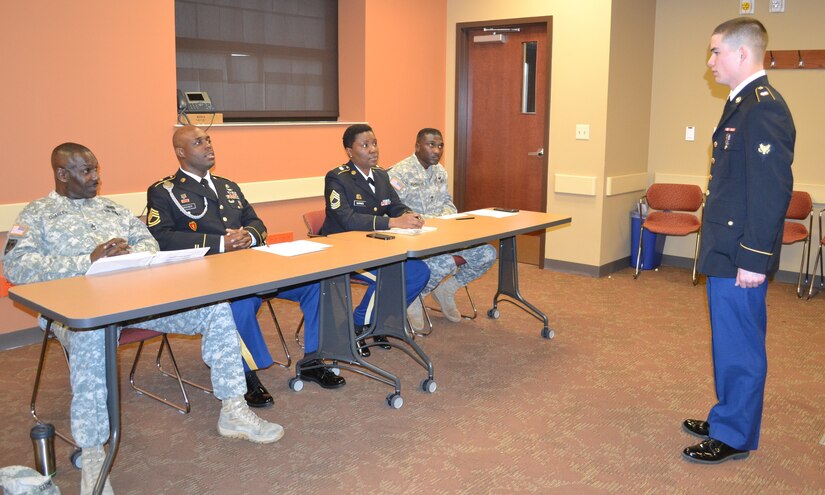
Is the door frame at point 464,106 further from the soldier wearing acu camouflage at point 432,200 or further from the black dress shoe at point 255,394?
the black dress shoe at point 255,394

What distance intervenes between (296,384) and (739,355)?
212 cm

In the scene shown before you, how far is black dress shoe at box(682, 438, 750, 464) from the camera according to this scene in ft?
10.1

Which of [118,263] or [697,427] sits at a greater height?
[118,263]

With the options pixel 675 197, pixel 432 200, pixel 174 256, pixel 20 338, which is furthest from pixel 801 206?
pixel 20 338

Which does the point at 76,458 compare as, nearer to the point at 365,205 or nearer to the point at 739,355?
the point at 365,205

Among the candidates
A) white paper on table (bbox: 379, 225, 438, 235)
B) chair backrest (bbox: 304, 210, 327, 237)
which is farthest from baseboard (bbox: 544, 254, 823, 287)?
chair backrest (bbox: 304, 210, 327, 237)

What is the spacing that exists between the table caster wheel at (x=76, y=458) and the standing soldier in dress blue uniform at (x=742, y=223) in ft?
8.22

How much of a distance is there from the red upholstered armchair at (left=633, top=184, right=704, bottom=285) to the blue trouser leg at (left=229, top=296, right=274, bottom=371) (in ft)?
13.2

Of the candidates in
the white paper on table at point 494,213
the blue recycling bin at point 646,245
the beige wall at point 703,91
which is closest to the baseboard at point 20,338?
the white paper on table at point 494,213

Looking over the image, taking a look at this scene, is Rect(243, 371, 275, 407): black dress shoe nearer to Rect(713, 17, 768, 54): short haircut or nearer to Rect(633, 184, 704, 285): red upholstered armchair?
Rect(713, 17, 768, 54): short haircut

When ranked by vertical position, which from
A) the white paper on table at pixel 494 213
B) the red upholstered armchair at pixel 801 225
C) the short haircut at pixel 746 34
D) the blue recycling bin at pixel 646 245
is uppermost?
the short haircut at pixel 746 34

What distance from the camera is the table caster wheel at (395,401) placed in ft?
11.9

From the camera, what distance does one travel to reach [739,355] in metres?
2.96

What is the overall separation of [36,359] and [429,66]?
4380mm
